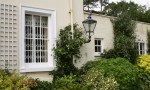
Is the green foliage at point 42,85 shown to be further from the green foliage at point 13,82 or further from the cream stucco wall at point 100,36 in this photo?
the cream stucco wall at point 100,36

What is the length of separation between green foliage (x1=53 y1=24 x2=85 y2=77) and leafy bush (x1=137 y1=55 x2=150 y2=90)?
12.5ft

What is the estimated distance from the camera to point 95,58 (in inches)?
567

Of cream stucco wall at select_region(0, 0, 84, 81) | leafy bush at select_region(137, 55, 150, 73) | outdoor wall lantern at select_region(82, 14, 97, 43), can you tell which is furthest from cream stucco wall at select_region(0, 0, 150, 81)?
leafy bush at select_region(137, 55, 150, 73)

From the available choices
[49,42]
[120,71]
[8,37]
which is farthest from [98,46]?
[8,37]

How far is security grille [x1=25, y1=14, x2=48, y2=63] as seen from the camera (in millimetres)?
11391

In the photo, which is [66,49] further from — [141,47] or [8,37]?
[141,47]

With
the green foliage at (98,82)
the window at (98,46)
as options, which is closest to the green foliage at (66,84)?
the green foliage at (98,82)

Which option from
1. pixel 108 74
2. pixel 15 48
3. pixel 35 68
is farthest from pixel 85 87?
pixel 15 48

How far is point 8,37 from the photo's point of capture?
10508mm

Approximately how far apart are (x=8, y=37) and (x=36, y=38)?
141 cm

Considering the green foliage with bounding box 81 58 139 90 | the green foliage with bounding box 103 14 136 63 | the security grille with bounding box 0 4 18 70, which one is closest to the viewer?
the security grille with bounding box 0 4 18 70

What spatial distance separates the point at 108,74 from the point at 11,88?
4.30 metres

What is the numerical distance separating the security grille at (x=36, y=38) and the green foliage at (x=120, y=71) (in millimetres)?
2044

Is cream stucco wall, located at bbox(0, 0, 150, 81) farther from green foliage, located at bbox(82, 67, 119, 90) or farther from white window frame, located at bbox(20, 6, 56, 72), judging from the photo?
green foliage, located at bbox(82, 67, 119, 90)
